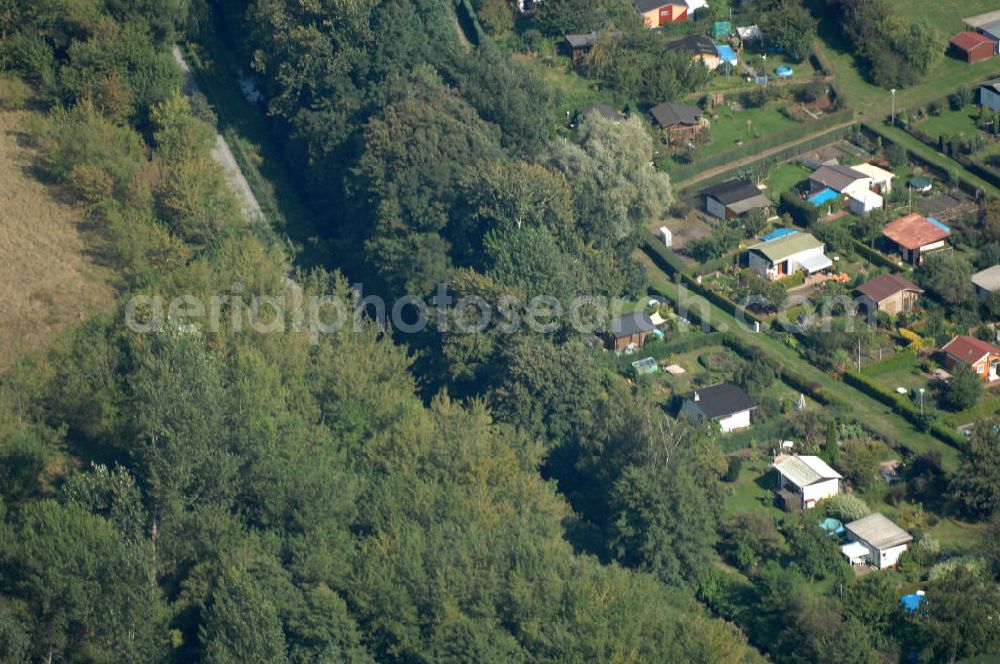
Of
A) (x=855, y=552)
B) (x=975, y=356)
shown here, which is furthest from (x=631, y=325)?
(x=855, y=552)

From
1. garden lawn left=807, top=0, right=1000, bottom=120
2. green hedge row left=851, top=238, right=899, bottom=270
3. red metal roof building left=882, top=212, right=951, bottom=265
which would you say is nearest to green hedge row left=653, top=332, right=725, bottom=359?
green hedge row left=851, top=238, right=899, bottom=270

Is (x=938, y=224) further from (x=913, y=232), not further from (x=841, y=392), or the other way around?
(x=841, y=392)

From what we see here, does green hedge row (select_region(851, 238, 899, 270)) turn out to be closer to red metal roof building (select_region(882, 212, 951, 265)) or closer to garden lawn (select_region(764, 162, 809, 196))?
red metal roof building (select_region(882, 212, 951, 265))

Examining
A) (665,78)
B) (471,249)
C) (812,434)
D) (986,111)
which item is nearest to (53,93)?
(471,249)

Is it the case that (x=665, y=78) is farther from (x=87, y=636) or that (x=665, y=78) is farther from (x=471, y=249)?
(x=87, y=636)

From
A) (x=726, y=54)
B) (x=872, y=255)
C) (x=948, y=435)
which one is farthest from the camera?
(x=726, y=54)

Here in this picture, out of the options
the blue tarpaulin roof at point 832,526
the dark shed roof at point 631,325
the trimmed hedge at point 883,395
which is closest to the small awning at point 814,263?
the trimmed hedge at point 883,395
